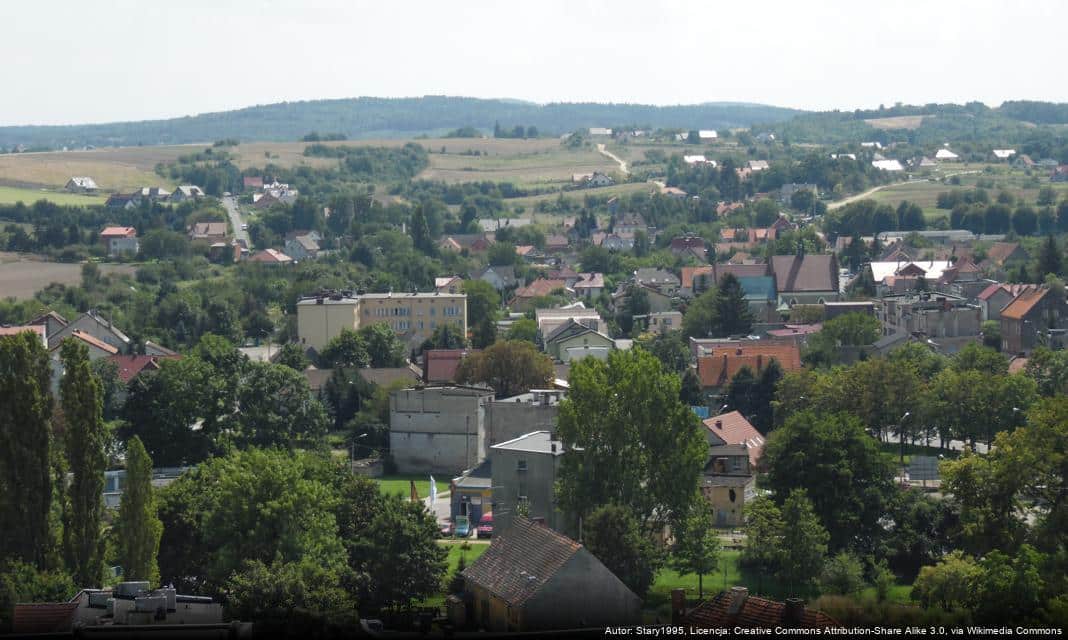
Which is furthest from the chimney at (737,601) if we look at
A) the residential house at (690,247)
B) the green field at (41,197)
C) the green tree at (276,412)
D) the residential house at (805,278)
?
the green field at (41,197)

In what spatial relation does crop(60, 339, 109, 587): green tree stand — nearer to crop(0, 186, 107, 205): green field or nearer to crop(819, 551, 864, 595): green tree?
crop(819, 551, 864, 595): green tree

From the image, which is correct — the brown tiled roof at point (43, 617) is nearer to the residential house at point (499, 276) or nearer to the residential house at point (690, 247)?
the residential house at point (499, 276)

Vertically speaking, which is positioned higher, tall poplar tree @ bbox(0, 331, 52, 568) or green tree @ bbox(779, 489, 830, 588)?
tall poplar tree @ bbox(0, 331, 52, 568)

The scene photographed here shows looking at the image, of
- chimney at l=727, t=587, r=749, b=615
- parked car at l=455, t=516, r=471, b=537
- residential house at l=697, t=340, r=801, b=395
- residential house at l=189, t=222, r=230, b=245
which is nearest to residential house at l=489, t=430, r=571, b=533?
parked car at l=455, t=516, r=471, b=537

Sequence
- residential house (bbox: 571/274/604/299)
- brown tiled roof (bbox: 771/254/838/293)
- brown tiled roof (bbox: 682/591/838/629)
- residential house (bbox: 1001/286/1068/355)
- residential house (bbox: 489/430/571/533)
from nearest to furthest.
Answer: brown tiled roof (bbox: 682/591/838/629) → residential house (bbox: 489/430/571/533) → residential house (bbox: 1001/286/1068/355) → brown tiled roof (bbox: 771/254/838/293) → residential house (bbox: 571/274/604/299)

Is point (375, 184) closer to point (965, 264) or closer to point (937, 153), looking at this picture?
point (937, 153)
